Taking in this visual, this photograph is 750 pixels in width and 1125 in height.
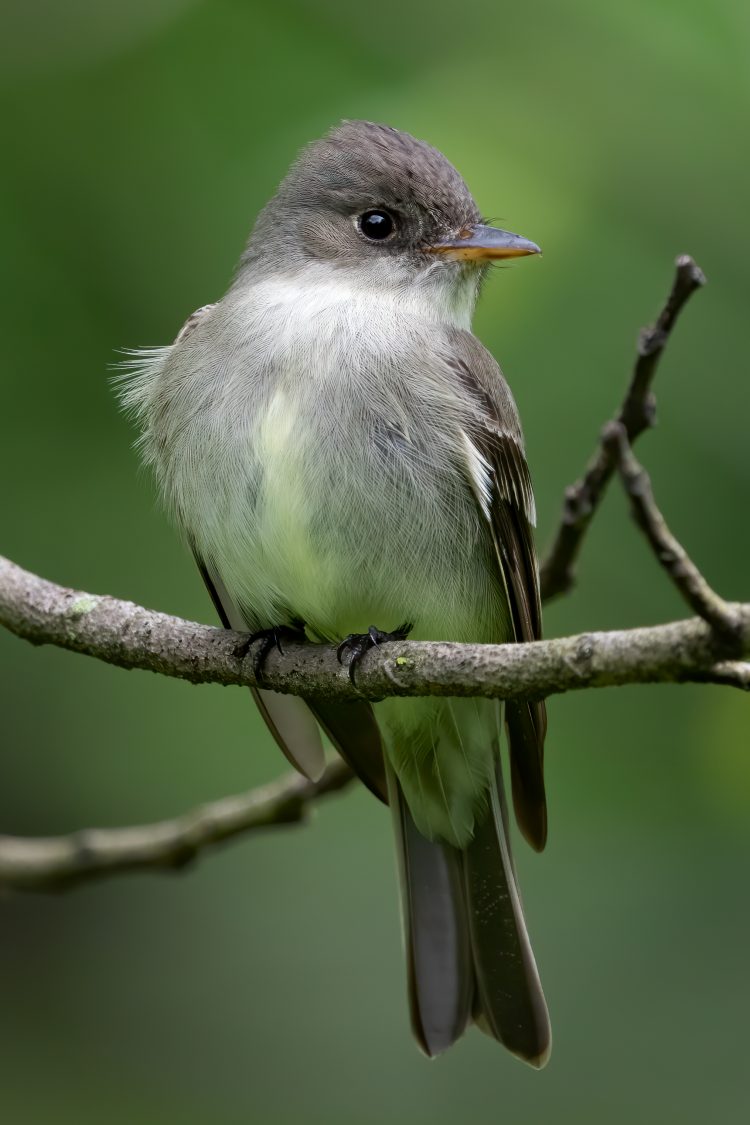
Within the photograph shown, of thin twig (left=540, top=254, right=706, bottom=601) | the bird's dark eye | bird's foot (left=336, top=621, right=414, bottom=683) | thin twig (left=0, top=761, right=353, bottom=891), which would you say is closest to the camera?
thin twig (left=540, top=254, right=706, bottom=601)

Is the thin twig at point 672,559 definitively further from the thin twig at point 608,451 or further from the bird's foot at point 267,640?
the bird's foot at point 267,640

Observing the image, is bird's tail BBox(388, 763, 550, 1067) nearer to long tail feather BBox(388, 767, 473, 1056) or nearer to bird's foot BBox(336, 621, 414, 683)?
long tail feather BBox(388, 767, 473, 1056)

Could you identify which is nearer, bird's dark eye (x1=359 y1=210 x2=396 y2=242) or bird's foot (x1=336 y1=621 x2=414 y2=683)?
bird's foot (x1=336 y1=621 x2=414 y2=683)

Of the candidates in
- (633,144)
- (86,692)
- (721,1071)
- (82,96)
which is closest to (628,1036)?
(721,1071)

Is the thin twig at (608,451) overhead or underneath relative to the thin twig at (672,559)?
overhead

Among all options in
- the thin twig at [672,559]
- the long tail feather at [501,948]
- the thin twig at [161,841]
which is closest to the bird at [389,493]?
the long tail feather at [501,948]

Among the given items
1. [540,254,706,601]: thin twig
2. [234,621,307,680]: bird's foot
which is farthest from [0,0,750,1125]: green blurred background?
[234,621,307,680]: bird's foot

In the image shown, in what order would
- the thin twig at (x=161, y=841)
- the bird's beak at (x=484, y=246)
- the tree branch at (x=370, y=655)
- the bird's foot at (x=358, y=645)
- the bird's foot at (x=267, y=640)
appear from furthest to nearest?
the thin twig at (x=161, y=841), the bird's beak at (x=484, y=246), the bird's foot at (x=267, y=640), the bird's foot at (x=358, y=645), the tree branch at (x=370, y=655)
